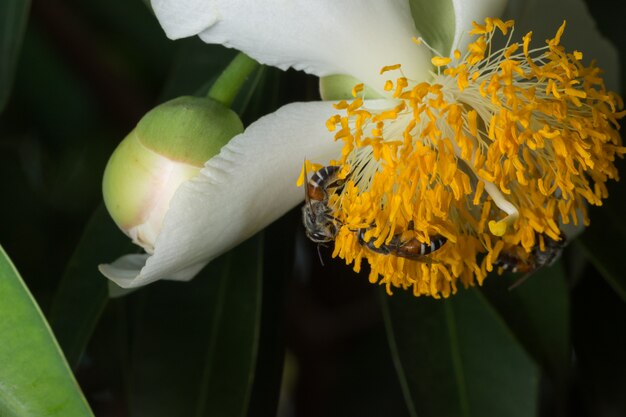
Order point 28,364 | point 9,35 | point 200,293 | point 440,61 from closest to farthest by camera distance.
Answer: point 28,364
point 440,61
point 9,35
point 200,293

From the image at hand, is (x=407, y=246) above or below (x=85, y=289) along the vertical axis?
above

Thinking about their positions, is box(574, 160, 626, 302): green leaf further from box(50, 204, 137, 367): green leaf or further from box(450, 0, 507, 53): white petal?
box(50, 204, 137, 367): green leaf

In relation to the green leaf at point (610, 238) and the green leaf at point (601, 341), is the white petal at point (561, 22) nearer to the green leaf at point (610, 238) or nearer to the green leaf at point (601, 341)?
the green leaf at point (610, 238)

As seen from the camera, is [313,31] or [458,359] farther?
[458,359]

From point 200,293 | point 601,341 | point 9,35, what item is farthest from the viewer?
point 601,341

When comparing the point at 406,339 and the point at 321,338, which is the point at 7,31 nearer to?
the point at 406,339

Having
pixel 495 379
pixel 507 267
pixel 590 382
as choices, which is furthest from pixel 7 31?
pixel 590 382

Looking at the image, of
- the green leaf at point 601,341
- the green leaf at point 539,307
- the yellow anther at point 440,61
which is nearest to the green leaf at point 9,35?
the yellow anther at point 440,61

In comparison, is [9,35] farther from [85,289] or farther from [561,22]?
[561,22]

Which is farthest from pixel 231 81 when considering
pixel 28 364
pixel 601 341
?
pixel 601 341
